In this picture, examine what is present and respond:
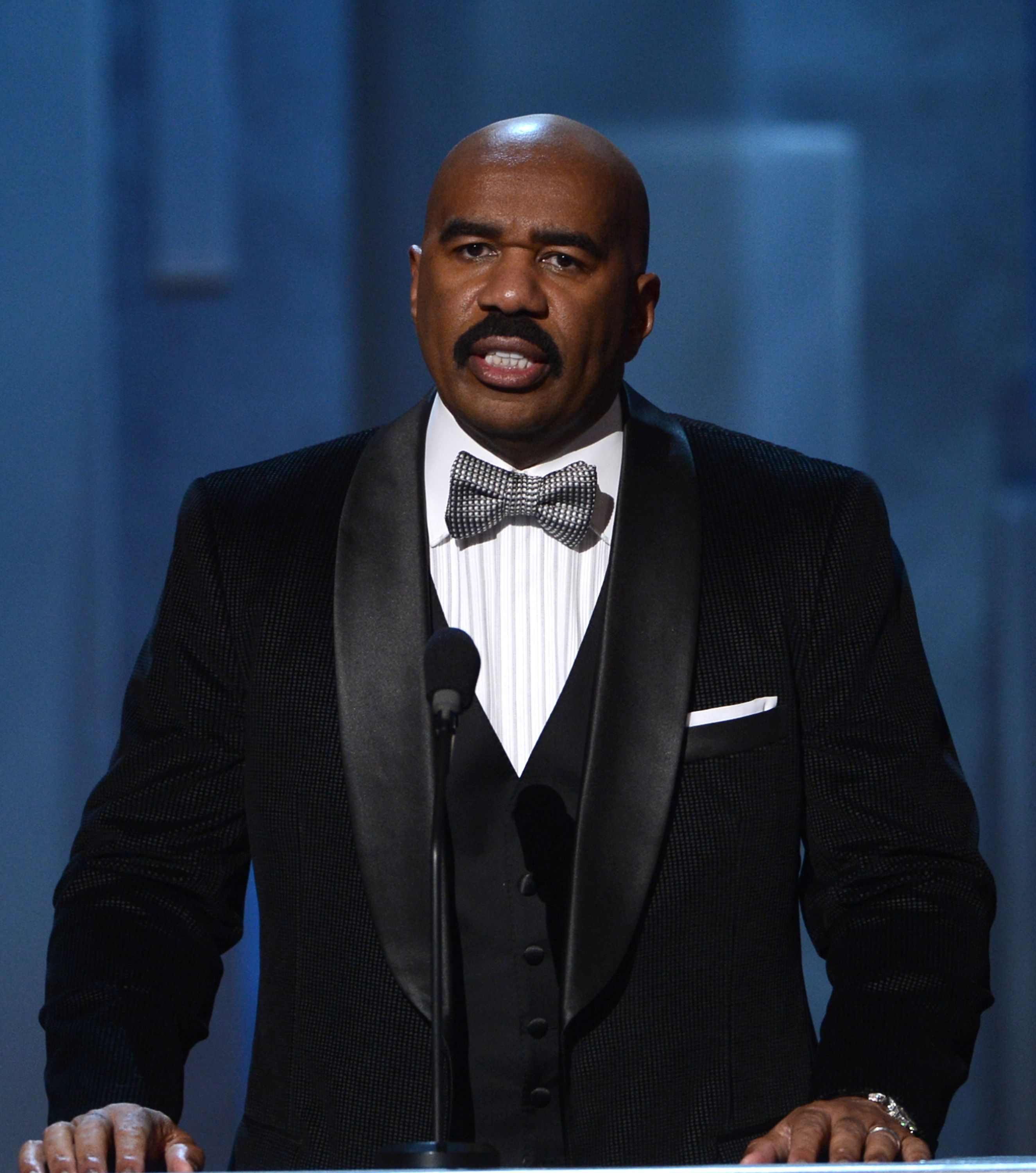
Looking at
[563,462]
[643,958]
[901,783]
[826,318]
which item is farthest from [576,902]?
[826,318]

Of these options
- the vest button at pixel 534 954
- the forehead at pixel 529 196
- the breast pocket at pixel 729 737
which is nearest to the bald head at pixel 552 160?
the forehead at pixel 529 196

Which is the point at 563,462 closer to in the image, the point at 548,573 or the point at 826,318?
the point at 548,573

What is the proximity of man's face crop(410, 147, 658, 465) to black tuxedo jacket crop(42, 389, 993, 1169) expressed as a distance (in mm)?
131

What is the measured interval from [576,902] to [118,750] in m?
0.52

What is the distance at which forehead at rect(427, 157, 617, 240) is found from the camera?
5.90 feet

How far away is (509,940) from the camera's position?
1710 mm

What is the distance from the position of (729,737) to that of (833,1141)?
451 mm

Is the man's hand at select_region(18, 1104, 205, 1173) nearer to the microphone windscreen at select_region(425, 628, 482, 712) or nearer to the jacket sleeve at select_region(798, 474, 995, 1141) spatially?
the microphone windscreen at select_region(425, 628, 482, 712)

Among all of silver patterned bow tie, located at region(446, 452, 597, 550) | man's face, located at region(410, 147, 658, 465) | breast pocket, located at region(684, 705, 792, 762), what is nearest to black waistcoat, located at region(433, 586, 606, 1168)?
breast pocket, located at region(684, 705, 792, 762)

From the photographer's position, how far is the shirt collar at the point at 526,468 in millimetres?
1920

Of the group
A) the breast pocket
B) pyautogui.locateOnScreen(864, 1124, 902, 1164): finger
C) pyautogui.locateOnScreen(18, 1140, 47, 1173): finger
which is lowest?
pyautogui.locateOnScreen(864, 1124, 902, 1164): finger

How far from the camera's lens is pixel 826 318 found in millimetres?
3154

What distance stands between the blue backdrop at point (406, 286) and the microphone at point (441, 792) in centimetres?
173

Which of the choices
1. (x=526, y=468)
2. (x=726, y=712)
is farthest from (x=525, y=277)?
(x=726, y=712)
